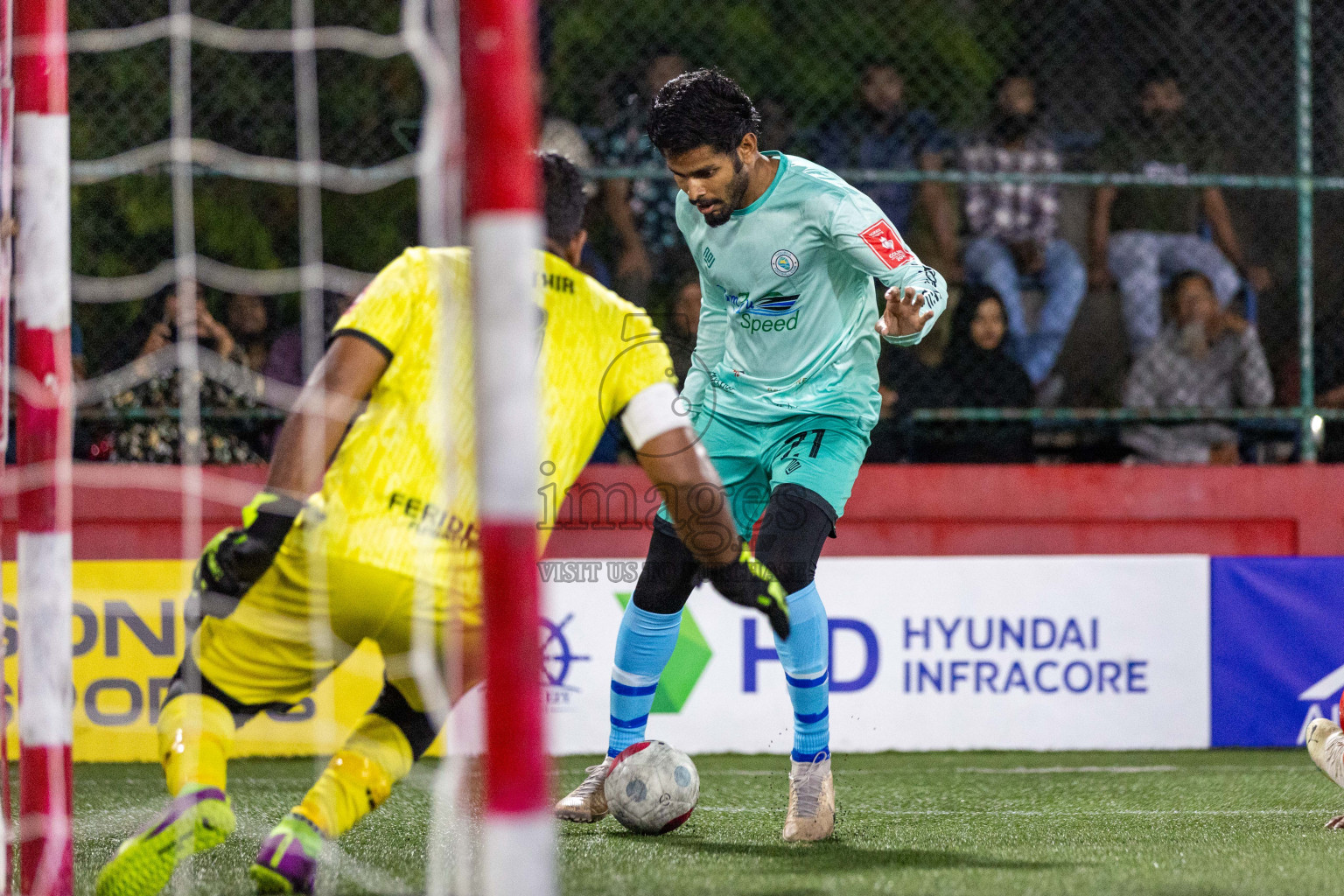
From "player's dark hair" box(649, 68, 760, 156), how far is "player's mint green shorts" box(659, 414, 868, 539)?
2.47 feet

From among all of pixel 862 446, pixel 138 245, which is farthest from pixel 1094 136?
pixel 138 245

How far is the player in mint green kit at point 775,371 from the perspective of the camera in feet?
12.7

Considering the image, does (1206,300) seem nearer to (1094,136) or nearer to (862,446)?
(1094,136)

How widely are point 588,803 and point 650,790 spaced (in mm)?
315

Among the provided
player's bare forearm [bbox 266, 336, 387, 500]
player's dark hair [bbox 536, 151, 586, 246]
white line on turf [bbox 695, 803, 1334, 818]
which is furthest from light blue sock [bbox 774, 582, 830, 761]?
player's bare forearm [bbox 266, 336, 387, 500]

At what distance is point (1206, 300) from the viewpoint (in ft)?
23.6

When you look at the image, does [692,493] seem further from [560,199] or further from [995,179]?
[995,179]

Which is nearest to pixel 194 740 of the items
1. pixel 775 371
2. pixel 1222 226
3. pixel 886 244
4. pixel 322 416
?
pixel 322 416

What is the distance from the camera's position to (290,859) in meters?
2.86

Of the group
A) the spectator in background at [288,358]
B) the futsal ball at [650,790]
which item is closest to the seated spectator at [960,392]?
the spectator in background at [288,358]

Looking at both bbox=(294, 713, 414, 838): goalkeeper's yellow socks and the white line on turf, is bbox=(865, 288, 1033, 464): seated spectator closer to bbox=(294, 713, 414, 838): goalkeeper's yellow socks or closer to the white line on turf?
the white line on turf

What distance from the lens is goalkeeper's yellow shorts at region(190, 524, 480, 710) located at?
2842mm

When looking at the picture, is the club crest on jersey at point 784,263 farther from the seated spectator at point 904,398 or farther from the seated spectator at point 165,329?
the seated spectator at point 165,329

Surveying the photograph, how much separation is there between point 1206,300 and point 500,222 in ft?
19.3
